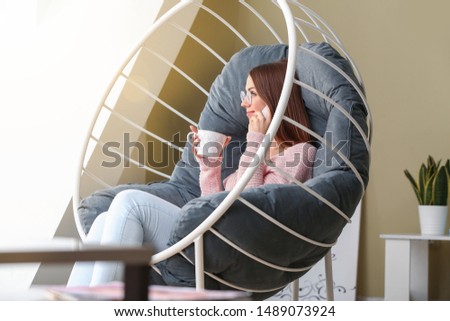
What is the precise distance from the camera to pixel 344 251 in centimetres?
353

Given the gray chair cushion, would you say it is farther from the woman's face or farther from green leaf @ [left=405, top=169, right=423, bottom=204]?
green leaf @ [left=405, top=169, right=423, bottom=204]

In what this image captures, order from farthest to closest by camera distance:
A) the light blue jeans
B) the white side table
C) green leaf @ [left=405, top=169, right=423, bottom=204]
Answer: green leaf @ [left=405, top=169, right=423, bottom=204] → the white side table → the light blue jeans

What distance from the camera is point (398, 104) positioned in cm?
362

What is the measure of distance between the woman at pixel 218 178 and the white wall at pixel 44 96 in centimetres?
93

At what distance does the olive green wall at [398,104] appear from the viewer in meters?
3.55

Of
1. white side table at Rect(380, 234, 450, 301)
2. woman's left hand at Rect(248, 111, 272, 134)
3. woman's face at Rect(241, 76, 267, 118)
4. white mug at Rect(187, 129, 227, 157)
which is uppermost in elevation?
woman's face at Rect(241, 76, 267, 118)

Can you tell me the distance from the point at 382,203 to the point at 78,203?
1.73 meters

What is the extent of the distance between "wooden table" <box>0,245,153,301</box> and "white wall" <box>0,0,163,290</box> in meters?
2.20

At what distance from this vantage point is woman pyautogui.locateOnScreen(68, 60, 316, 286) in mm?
1859

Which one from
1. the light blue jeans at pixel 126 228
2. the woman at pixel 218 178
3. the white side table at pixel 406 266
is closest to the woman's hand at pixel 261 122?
the woman at pixel 218 178

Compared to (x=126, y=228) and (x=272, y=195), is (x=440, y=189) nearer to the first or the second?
(x=272, y=195)

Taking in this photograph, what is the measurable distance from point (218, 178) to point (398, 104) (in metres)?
1.65

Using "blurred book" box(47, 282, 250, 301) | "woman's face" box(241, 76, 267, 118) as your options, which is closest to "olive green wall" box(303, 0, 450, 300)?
"woman's face" box(241, 76, 267, 118)

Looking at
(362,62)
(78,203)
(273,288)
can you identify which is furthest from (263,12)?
(273,288)
